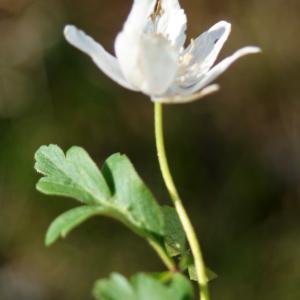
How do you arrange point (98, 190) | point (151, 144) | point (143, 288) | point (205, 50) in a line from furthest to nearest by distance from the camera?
point (151, 144)
point (205, 50)
point (98, 190)
point (143, 288)

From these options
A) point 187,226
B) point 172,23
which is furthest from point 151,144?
point 187,226

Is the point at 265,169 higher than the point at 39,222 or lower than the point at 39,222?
lower

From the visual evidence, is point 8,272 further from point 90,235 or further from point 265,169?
point 265,169

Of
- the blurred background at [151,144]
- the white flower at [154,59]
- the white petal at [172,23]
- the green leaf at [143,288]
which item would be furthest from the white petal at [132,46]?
the blurred background at [151,144]

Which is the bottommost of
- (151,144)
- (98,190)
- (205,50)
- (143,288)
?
(143,288)

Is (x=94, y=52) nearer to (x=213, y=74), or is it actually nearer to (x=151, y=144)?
(x=213, y=74)

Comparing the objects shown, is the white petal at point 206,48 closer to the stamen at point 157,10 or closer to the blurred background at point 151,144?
the stamen at point 157,10

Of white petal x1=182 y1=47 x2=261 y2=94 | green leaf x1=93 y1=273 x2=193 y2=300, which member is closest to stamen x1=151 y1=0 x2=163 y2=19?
white petal x1=182 y1=47 x2=261 y2=94

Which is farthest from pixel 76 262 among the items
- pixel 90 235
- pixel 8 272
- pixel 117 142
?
pixel 117 142
